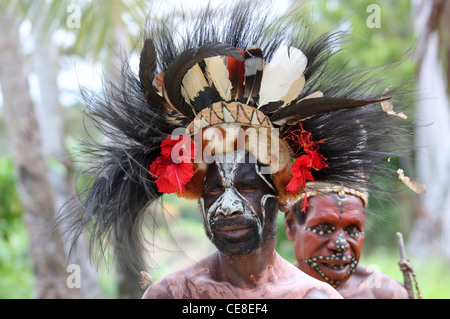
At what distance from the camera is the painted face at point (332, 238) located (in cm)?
319

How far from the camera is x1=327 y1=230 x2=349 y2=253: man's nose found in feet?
10.5

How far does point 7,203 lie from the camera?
8711mm

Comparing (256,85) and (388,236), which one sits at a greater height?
(388,236)

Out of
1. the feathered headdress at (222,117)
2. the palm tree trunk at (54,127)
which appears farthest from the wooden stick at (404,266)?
the palm tree trunk at (54,127)

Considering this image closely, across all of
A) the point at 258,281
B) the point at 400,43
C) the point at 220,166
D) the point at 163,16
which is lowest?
the point at 258,281

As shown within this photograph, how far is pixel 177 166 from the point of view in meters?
2.43

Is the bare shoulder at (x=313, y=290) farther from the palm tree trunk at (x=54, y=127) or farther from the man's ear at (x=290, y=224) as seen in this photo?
the palm tree trunk at (x=54, y=127)

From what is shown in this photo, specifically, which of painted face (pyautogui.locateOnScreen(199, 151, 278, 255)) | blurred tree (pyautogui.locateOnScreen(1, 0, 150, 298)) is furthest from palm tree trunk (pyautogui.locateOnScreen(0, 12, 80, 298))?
painted face (pyautogui.locateOnScreen(199, 151, 278, 255))

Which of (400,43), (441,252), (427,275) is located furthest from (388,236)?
(400,43)

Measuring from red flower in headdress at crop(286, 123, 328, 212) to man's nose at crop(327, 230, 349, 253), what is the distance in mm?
761

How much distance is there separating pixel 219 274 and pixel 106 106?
1.00 metres

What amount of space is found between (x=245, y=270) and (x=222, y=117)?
2.34 feet

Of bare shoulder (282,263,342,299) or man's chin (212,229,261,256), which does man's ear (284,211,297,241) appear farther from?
man's chin (212,229,261,256)
